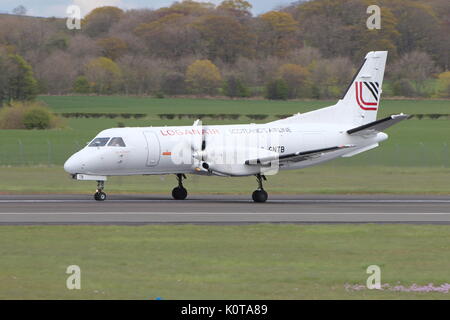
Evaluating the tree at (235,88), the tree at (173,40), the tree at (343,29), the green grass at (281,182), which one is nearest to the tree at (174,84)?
the tree at (235,88)

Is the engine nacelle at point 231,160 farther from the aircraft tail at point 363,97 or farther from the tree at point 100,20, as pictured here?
the tree at point 100,20

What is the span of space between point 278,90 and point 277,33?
16921mm

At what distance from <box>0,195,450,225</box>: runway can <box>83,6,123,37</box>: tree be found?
6209 centimetres

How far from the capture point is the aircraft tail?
123 ft

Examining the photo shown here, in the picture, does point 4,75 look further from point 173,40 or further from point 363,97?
point 363,97

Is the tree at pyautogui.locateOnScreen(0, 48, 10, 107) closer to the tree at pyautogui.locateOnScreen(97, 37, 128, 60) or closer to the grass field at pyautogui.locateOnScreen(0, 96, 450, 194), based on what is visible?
the grass field at pyautogui.locateOnScreen(0, 96, 450, 194)

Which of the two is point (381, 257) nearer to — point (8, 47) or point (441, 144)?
point (441, 144)

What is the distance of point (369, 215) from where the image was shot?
2891 centimetres

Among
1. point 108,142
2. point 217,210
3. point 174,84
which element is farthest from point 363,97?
point 174,84

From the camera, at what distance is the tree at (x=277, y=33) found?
80.1m

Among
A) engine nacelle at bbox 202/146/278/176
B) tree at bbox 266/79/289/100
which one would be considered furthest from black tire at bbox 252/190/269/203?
tree at bbox 266/79/289/100

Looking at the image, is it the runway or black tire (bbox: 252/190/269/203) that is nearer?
the runway

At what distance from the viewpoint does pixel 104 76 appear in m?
76.1

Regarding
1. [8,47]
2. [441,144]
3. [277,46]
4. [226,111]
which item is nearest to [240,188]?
[226,111]
